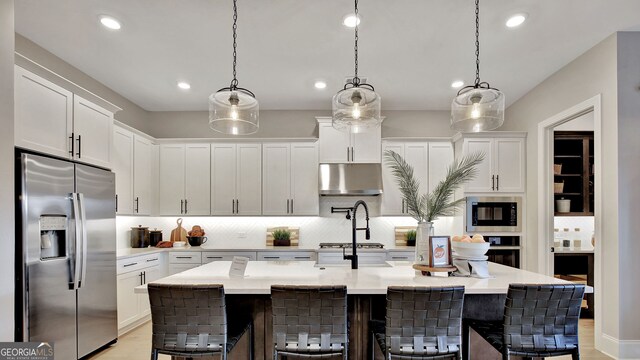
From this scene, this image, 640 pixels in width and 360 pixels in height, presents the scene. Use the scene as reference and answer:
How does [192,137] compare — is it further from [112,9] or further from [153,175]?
Result: [112,9]

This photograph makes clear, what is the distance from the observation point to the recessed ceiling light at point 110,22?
295 cm

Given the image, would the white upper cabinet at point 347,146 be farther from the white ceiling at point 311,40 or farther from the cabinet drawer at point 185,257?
the cabinet drawer at point 185,257

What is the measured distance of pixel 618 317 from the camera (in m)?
3.23

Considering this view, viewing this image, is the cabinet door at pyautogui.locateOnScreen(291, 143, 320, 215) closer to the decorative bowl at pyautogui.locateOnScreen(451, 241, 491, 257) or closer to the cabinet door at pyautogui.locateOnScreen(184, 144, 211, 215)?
the cabinet door at pyautogui.locateOnScreen(184, 144, 211, 215)

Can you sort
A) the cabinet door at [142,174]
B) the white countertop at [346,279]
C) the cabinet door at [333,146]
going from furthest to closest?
the cabinet door at [333,146]
the cabinet door at [142,174]
the white countertop at [346,279]

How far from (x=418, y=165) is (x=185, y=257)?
3439 millimetres

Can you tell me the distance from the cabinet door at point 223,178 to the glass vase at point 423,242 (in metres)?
3.17

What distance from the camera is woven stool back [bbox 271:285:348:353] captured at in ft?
6.03

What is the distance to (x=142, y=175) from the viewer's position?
15.9 feet

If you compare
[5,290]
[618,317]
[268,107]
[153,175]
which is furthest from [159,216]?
[618,317]

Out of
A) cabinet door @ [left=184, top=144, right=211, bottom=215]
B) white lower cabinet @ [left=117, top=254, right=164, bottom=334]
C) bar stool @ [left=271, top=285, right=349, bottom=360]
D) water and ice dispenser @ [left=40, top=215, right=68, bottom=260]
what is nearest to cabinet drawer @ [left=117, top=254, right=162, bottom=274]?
white lower cabinet @ [left=117, top=254, right=164, bottom=334]

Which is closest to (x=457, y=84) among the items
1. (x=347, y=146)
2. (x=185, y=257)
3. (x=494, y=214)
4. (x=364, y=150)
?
(x=364, y=150)

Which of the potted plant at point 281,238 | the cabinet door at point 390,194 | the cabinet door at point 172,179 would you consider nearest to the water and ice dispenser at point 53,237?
the cabinet door at point 172,179

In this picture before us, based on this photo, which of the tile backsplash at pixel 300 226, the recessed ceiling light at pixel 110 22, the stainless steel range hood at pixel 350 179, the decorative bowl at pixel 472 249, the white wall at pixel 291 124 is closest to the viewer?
the decorative bowl at pixel 472 249
